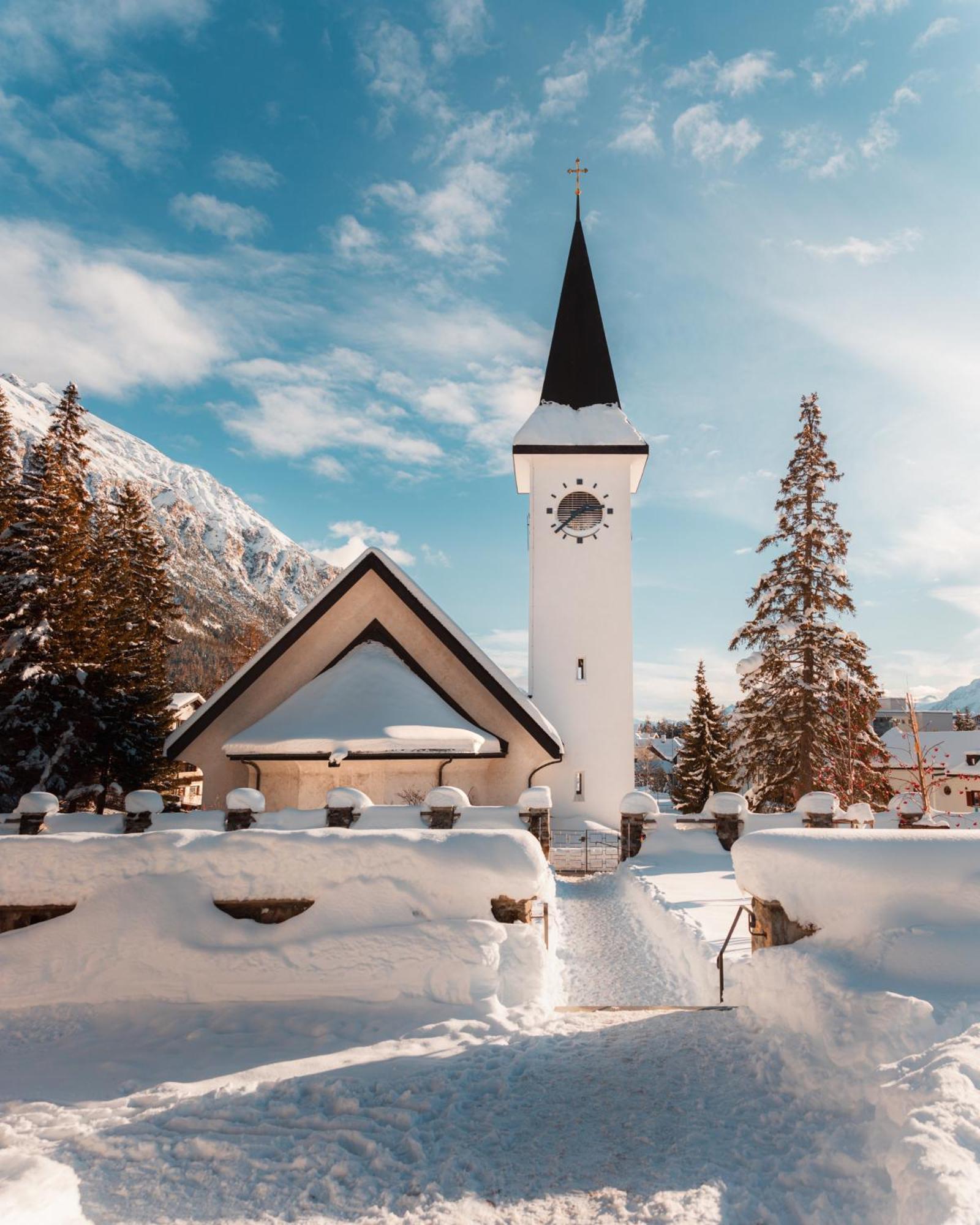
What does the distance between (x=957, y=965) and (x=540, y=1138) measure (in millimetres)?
3079

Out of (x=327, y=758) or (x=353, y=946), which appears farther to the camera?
(x=327, y=758)

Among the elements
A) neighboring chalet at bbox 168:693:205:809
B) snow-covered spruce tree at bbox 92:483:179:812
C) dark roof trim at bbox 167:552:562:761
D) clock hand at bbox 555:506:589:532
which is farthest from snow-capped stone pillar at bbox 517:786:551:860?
neighboring chalet at bbox 168:693:205:809

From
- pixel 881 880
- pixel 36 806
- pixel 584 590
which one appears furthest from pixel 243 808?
pixel 584 590

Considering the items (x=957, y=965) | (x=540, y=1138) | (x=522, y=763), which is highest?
(x=522, y=763)

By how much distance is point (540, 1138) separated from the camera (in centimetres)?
433

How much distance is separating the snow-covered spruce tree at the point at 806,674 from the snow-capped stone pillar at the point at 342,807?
16798 millimetres

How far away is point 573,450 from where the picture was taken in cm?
2550

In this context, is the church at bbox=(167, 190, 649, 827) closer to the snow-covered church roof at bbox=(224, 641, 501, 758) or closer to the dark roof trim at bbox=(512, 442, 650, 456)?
the snow-covered church roof at bbox=(224, 641, 501, 758)

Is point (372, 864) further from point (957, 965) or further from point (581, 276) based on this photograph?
point (581, 276)

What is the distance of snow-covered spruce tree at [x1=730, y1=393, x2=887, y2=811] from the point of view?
22.8 metres

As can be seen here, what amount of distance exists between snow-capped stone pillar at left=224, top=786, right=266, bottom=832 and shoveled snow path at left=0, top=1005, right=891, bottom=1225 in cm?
429

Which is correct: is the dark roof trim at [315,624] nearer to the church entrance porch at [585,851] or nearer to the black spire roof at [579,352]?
the church entrance porch at [585,851]

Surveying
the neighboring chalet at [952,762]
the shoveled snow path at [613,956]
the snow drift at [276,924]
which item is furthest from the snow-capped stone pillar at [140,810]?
the neighboring chalet at [952,762]

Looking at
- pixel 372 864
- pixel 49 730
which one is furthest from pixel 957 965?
pixel 49 730
